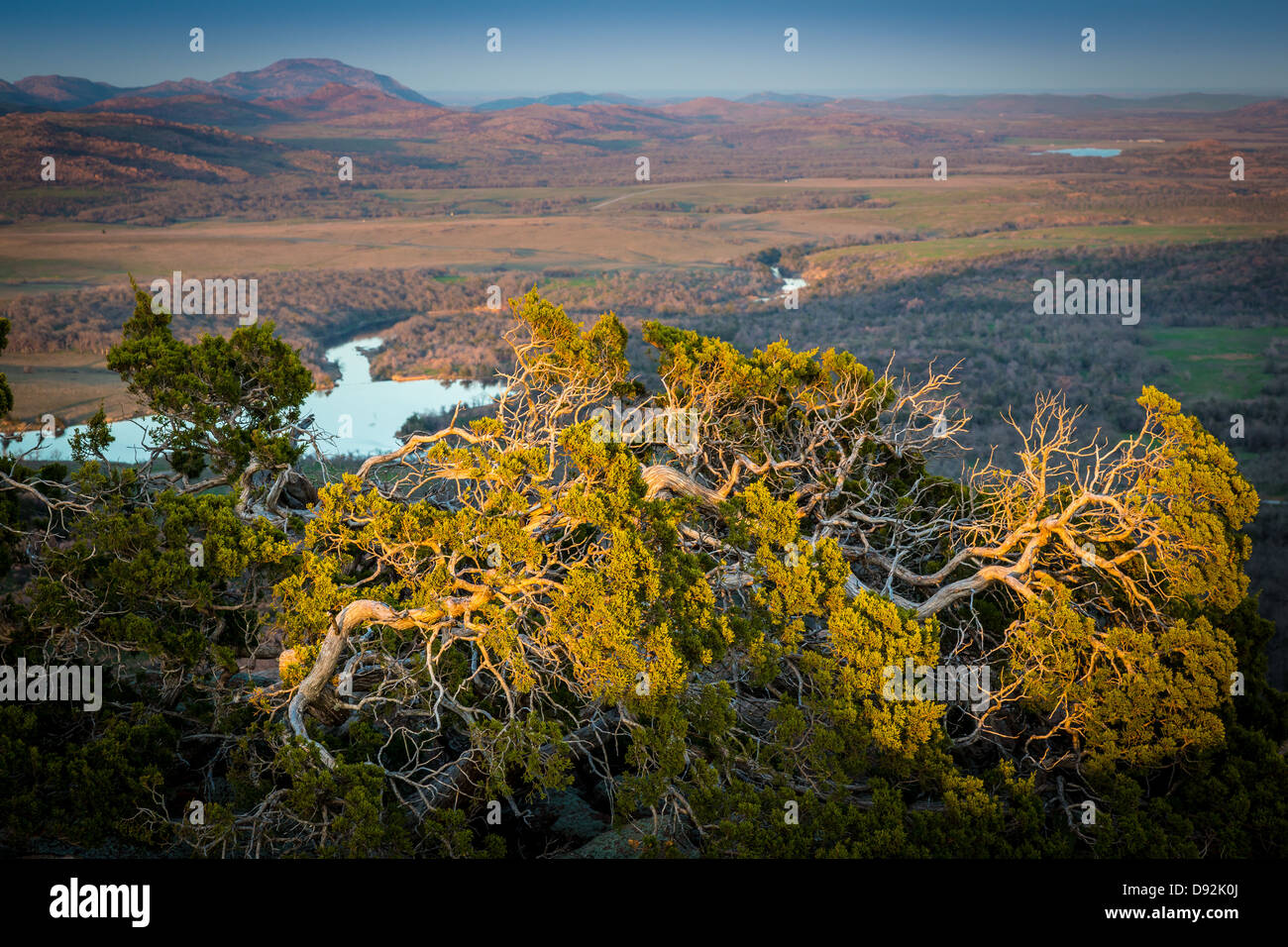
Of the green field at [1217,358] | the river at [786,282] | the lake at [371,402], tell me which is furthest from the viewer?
the river at [786,282]

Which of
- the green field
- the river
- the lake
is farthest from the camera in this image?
the river

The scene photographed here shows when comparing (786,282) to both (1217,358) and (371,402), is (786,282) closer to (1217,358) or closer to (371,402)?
(1217,358)

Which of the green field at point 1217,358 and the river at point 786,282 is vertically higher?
the river at point 786,282

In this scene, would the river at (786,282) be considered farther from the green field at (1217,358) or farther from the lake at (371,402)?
the lake at (371,402)

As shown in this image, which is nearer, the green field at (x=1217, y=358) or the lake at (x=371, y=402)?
the lake at (x=371, y=402)

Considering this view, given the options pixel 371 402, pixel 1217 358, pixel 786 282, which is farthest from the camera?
pixel 786 282

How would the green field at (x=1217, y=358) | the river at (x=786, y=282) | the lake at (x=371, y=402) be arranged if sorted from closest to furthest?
1. the lake at (x=371, y=402)
2. the green field at (x=1217, y=358)
3. the river at (x=786, y=282)

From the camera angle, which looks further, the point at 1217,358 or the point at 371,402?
the point at 1217,358

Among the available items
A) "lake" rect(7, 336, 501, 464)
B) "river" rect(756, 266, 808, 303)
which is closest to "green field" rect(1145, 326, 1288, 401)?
"river" rect(756, 266, 808, 303)

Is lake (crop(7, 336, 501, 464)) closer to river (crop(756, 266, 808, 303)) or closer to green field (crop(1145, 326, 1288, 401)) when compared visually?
river (crop(756, 266, 808, 303))

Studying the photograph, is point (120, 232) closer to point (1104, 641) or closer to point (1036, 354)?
point (1036, 354)

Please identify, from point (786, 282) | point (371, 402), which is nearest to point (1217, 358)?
point (786, 282)

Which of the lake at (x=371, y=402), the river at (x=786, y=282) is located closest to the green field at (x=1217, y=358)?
the river at (x=786, y=282)
